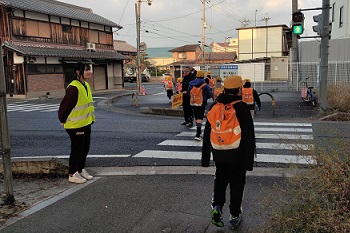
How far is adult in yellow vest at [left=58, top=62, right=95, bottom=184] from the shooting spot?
17.0 feet

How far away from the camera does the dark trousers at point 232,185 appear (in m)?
3.71

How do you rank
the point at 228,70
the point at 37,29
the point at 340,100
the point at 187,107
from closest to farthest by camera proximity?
the point at 187,107
the point at 340,100
the point at 228,70
the point at 37,29

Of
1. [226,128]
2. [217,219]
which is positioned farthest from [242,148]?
[217,219]

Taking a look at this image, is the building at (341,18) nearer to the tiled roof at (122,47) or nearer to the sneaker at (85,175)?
the sneaker at (85,175)

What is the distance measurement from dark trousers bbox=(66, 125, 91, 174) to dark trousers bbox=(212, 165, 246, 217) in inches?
98.4

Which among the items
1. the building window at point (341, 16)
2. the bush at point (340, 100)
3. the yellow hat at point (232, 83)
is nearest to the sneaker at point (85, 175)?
the yellow hat at point (232, 83)

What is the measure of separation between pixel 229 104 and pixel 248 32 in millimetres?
53927

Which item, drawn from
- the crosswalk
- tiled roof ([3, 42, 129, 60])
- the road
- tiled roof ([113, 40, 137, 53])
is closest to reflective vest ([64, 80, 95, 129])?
the road

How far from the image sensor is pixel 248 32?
179 feet

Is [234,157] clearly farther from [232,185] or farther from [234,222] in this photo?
[234,222]

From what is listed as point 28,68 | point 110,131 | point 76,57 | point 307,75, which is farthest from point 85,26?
point 110,131

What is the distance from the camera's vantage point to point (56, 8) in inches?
1264

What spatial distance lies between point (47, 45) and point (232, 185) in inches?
1175

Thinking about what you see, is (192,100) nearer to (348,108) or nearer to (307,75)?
(348,108)
